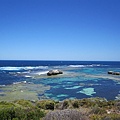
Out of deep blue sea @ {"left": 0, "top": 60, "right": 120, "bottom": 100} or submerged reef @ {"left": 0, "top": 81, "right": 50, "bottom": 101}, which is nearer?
submerged reef @ {"left": 0, "top": 81, "right": 50, "bottom": 101}

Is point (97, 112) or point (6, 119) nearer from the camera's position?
point (6, 119)

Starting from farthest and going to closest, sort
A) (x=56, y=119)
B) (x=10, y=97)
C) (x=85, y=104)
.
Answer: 1. (x=10, y=97)
2. (x=85, y=104)
3. (x=56, y=119)

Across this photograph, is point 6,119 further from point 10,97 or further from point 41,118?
point 10,97

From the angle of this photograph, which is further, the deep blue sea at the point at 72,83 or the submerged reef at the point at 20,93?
the deep blue sea at the point at 72,83

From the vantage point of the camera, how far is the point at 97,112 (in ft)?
38.2

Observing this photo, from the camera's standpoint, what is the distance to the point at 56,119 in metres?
8.39

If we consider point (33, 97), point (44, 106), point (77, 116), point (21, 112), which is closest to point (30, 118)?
point (21, 112)

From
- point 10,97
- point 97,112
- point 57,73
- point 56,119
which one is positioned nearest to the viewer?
point 56,119

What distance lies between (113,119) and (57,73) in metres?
57.2

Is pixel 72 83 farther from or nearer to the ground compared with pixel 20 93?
farther from the ground

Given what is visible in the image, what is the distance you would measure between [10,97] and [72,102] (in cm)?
1402

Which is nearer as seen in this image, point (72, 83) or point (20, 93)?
point (20, 93)

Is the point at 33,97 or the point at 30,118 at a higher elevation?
the point at 30,118

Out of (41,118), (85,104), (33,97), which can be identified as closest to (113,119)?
(41,118)
